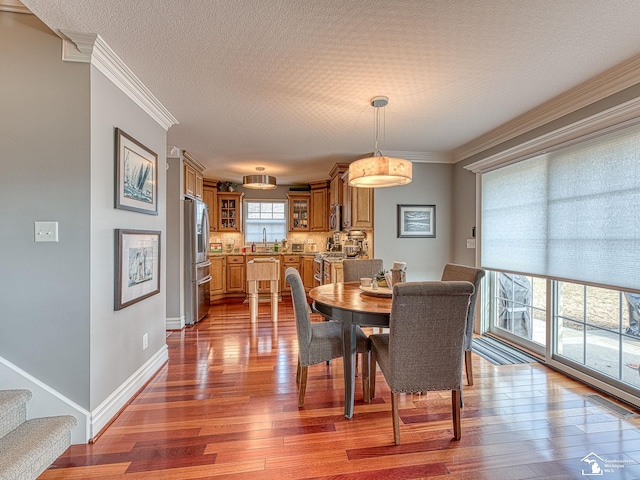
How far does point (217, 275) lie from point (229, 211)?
1433 millimetres

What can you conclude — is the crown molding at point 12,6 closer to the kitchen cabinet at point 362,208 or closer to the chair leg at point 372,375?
the chair leg at point 372,375

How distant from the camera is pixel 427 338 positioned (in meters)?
1.75

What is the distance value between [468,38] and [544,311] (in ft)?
9.08

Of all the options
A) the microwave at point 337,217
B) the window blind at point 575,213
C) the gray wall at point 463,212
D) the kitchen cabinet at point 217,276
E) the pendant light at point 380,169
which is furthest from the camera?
the kitchen cabinet at point 217,276

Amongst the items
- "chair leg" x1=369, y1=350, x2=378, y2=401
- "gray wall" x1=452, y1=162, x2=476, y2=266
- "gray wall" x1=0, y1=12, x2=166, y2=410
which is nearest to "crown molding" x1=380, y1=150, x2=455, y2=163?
"gray wall" x1=452, y1=162, x2=476, y2=266

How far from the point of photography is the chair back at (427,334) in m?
1.68

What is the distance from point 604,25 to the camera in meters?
1.72

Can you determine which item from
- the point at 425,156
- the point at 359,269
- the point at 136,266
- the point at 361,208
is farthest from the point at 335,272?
the point at 136,266

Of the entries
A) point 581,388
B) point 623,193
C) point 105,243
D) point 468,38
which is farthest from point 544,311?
point 105,243

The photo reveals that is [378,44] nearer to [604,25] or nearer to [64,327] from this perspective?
[604,25]

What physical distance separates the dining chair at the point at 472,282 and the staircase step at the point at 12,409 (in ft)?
9.33

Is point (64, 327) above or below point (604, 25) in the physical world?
below

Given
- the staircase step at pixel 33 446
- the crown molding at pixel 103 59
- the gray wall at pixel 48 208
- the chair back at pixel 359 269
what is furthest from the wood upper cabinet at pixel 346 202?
the staircase step at pixel 33 446

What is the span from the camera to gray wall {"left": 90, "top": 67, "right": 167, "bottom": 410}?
1.89m
